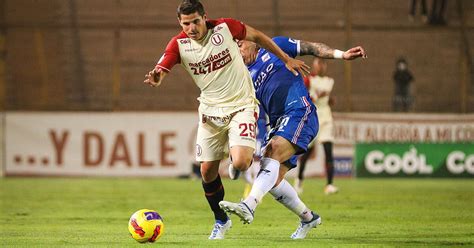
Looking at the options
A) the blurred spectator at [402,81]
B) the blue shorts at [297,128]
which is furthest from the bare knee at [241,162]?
the blurred spectator at [402,81]

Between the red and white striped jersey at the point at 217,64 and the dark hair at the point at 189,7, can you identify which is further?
the red and white striped jersey at the point at 217,64

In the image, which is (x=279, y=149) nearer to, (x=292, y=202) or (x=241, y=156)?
(x=292, y=202)

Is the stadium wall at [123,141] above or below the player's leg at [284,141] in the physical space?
below

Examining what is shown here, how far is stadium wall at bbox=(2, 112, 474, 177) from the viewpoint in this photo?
22922mm

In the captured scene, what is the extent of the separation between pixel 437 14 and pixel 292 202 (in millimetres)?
15856

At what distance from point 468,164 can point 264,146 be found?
1394 centimetres

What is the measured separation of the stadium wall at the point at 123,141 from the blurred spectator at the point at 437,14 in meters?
2.64

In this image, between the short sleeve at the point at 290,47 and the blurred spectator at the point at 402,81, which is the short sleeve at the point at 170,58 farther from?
the blurred spectator at the point at 402,81

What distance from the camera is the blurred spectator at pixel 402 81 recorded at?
24266 millimetres

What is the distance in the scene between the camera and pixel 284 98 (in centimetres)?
1029

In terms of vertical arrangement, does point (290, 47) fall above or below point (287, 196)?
above

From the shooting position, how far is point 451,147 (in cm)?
2317

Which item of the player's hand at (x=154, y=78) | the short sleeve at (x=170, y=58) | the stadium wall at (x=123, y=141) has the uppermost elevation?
the short sleeve at (x=170, y=58)

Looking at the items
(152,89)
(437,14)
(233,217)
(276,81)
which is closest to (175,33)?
(152,89)
